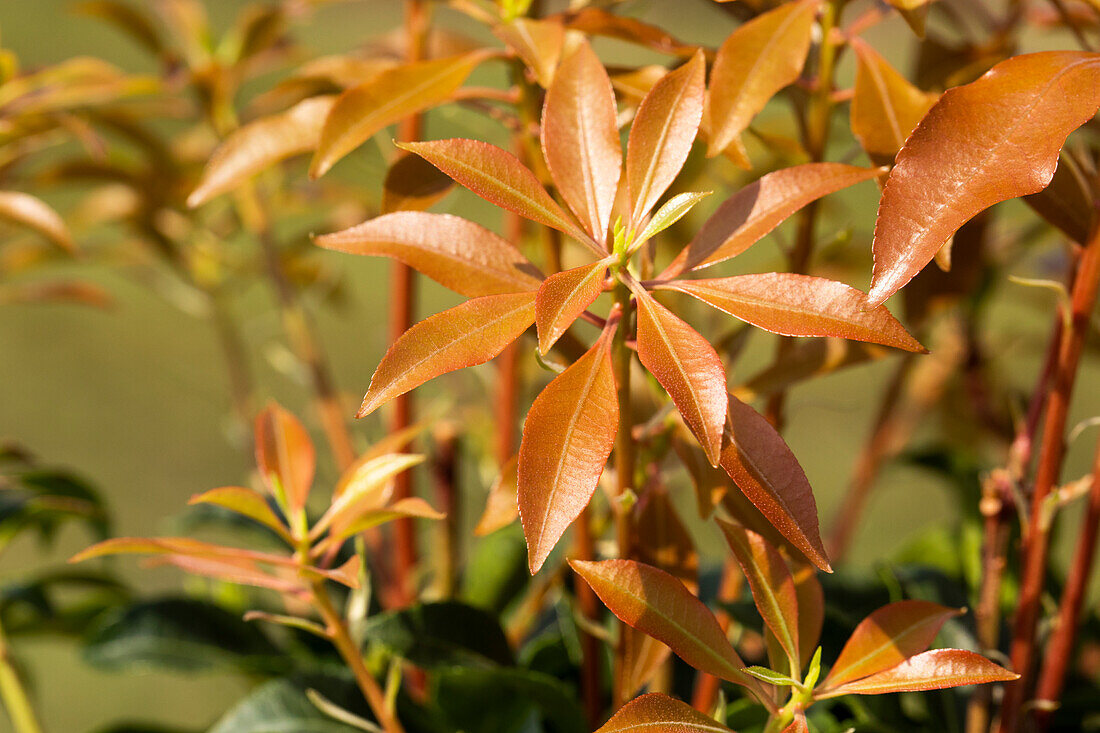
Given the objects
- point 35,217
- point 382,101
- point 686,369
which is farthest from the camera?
point 35,217

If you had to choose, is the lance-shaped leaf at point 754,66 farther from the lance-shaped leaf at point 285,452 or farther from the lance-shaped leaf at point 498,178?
the lance-shaped leaf at point 285,452

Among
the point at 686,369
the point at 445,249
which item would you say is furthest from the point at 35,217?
the point at 686,369

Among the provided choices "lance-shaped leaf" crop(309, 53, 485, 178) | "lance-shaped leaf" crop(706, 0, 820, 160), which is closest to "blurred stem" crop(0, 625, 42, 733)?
"lance-shaped leaf" crop(309, 53, 485, 178)

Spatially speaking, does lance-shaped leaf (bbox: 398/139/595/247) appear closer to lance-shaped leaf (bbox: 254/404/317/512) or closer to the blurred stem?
lance-shaped leaf (bbox: 254/404/317/512)

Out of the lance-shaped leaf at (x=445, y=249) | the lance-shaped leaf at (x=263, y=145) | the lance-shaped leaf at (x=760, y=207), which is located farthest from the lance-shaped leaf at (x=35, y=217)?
the lance-shaped leaf at (x=760, y=207)

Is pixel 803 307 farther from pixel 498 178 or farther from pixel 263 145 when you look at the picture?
pixel 263 145

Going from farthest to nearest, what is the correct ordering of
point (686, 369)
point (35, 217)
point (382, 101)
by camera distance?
1. point (35, 217)
2. point (382, 101)
3. point (686, 369)
